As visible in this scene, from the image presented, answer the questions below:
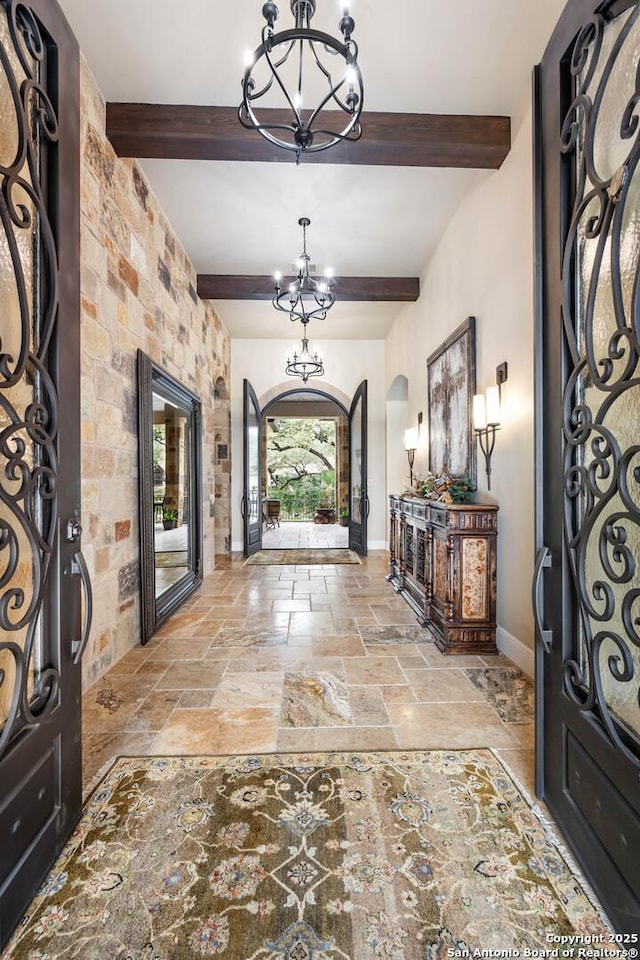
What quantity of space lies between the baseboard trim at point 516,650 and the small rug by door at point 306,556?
3281 millimetres

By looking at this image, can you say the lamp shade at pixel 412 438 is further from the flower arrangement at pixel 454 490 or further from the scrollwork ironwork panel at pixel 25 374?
the scrollwork ironwork panel at pixel 25 374

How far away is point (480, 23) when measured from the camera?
2191 millimetres

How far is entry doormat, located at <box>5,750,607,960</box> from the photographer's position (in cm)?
115

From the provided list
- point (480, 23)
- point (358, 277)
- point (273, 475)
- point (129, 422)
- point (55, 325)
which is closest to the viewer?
point (55, 325)

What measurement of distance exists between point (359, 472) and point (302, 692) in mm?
4703

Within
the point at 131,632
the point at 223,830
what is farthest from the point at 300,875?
the point at 131,632

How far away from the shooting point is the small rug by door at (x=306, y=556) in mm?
6297

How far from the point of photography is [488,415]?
3.07 metres

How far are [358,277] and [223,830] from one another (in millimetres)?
5390

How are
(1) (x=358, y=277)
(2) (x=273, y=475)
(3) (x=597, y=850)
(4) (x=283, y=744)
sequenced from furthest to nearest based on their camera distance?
(2) (x=273, y=475)
(1) (x=358, y=277)
(4) (x=283, y=744)
(3) (x=597, y=850)

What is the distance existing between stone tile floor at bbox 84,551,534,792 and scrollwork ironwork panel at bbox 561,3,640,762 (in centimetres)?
79

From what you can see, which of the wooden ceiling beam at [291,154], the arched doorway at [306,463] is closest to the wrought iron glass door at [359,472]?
the wooden ceiling beam at [291,154]

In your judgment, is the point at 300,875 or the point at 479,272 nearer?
the point at 300,875

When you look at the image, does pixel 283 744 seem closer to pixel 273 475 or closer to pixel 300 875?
pixel 300 875
